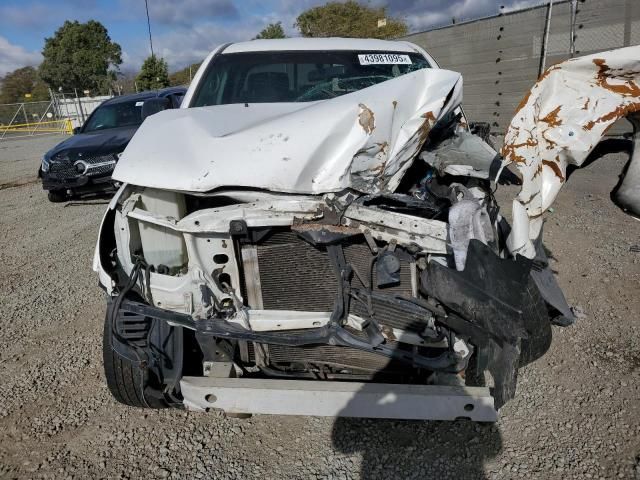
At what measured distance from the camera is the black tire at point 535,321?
A: 1.74 metres

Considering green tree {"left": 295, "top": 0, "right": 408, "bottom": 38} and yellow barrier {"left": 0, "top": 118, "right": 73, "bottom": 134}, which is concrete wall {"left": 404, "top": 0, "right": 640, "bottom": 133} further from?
yellow barrier {"left": 0, "top": 118, "right": 73, "bottom": 134}

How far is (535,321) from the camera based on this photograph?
5.84 feet

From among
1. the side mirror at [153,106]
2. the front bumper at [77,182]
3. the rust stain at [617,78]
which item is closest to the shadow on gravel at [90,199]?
the front bumper at [77,182]

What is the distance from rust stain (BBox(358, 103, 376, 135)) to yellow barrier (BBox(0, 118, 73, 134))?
2566cm

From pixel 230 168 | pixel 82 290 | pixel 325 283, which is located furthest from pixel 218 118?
pixel 82 290

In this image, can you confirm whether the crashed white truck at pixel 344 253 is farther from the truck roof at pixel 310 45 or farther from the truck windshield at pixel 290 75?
the truck roof at pixel 310 45

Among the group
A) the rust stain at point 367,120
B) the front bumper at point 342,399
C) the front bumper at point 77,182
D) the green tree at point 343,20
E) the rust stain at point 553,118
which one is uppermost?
the green tree at point 343,20

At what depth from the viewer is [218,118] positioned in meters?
2.38

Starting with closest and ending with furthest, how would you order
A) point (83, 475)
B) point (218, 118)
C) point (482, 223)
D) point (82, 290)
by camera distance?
point (482, 223)
point (83, 475)
point (218, 118)
point (82, 290)

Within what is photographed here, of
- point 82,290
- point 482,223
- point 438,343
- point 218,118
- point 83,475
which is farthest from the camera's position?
point 82,290

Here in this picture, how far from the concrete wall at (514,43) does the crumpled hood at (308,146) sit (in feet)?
27.6

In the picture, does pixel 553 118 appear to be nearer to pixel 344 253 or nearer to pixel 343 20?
pixel 344 253

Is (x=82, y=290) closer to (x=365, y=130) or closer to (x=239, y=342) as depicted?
(x=239, y=342)

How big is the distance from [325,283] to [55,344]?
2.35 metres
